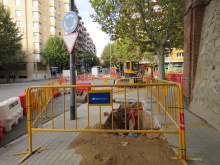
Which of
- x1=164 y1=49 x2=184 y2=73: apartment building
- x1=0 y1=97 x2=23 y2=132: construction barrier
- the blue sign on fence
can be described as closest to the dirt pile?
the blue sign on fence

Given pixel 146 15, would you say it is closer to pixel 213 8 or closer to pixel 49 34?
pixel 213 8

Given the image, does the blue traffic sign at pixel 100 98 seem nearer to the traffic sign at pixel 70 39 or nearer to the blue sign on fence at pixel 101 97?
the blue sign on fence at pixel 101 97

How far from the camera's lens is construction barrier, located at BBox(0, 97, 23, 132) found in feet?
15.5

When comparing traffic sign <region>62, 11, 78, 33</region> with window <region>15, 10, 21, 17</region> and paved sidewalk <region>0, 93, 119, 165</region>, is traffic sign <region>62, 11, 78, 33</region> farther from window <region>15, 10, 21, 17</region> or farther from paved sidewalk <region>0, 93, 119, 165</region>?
window <region>15, 10, 21, 17</region>

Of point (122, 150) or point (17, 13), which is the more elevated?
point (17, 13)

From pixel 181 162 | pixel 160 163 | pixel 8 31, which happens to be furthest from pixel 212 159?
pixel 8 31

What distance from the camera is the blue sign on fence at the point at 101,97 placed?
3.31 metres

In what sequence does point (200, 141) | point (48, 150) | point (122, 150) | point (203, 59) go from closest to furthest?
1. point (122, 150)
2. point (48, 150)
3. point (200, 141)
4. point (203, 59)

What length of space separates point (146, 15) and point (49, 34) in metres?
39.1

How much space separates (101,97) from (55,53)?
38564 millimetres

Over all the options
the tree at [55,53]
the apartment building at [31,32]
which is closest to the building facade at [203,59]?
the apartment building at [31,32]

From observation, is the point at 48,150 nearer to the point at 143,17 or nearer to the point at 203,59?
the point at 203,59

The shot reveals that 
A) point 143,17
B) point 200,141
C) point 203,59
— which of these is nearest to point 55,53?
point 143,17

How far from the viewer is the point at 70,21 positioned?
4988mm
